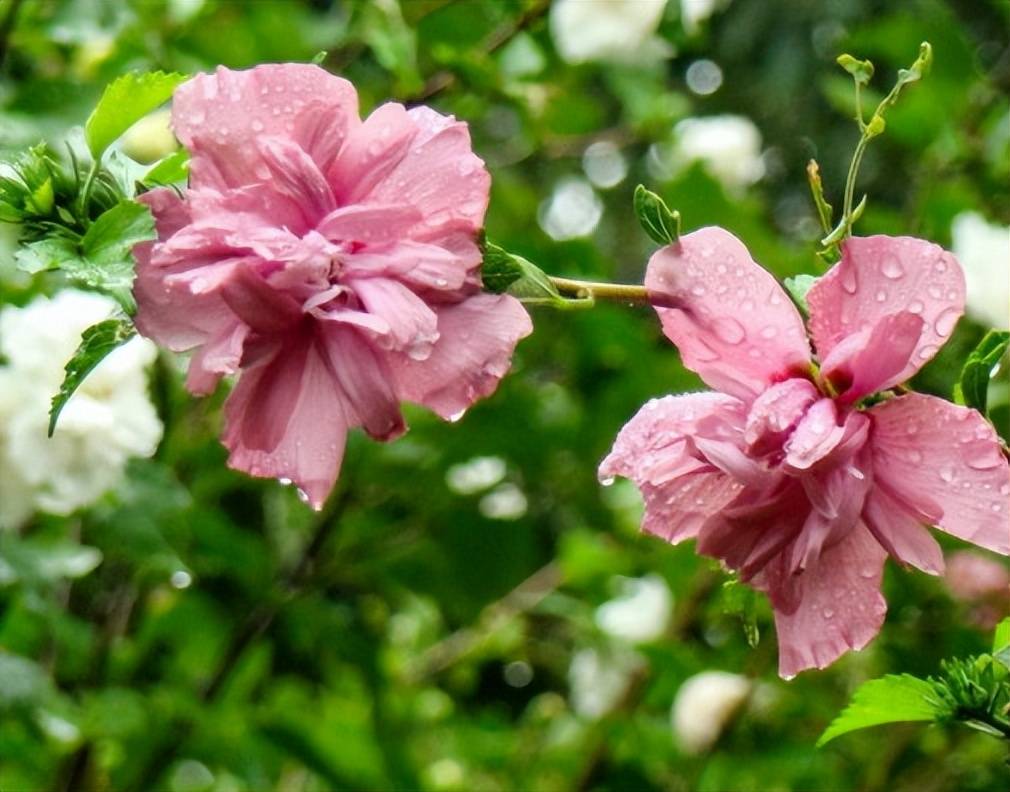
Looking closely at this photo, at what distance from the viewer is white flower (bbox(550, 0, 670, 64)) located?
1150 millimetres

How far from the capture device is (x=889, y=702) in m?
0.47

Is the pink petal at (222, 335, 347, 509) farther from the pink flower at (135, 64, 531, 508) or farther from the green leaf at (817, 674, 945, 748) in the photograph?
the green leaf at (817, 674, 945, 748)

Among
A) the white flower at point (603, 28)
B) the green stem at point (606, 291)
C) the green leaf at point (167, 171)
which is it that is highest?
the green leaf at point (167, 171)

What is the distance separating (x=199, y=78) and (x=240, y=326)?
0.25 feet

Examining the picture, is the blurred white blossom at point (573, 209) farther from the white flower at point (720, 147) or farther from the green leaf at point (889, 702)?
the green leaf at point (889, 702)

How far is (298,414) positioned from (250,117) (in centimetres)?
9

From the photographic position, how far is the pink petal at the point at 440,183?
0.42m

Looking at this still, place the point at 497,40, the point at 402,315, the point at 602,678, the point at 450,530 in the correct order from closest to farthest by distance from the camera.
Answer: the point at 402,315 < the point at 497,40 < the point at 450,530 < the point at 602,678

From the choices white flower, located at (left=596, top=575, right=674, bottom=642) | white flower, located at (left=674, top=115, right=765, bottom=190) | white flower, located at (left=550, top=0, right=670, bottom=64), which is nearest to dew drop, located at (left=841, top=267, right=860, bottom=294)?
white flower, located at (left=550, top=0, right=670, bottom=64)

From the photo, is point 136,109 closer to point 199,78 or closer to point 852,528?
point 199,78

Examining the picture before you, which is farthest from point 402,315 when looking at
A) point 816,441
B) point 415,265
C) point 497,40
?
point 497,40

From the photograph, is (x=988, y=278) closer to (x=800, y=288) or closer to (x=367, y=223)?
(x=800, y=288)

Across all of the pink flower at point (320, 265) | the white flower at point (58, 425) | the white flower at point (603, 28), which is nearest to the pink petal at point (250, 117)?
the pink flower at point (320, 265)

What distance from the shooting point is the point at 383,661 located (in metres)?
1.33
